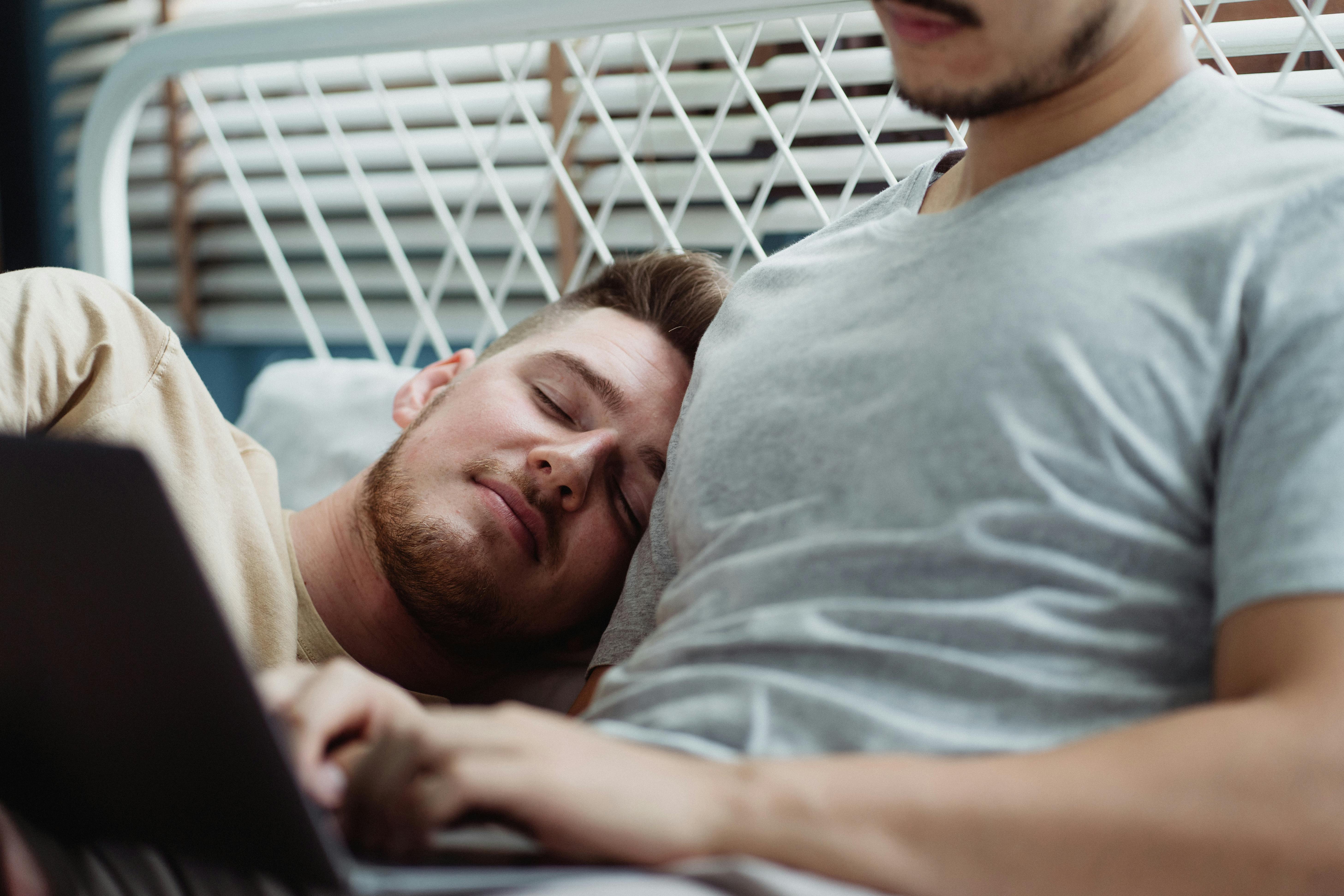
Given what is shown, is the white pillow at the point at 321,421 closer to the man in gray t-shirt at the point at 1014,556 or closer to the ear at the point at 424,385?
the ear at the point at 424,385

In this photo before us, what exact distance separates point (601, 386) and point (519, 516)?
16 centimetres

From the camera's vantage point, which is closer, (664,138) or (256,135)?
(664,138)

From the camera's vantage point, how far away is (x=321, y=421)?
153 centimetres

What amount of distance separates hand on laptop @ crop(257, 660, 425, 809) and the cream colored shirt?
0.45m

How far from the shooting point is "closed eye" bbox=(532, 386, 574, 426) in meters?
1.11

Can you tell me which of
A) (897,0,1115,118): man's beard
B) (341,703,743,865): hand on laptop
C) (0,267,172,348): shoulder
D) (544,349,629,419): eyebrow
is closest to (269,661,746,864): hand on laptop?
(341,703,743,865): hand on laptop

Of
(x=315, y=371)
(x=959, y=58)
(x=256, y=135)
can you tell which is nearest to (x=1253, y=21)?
(x=959, y=58)

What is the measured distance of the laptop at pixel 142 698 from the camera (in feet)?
1.56

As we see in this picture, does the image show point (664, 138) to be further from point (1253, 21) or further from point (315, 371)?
point (1253, 21)

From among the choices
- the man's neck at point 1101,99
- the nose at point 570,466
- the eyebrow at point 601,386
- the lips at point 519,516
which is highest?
the man's neck at point 1101,99

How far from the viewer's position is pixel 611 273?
134cm

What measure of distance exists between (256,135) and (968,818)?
2.81 meters

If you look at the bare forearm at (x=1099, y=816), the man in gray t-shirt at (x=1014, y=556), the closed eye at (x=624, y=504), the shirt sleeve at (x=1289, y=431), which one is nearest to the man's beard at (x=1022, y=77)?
the man in gray t-shirt at (x=1014, y=556)

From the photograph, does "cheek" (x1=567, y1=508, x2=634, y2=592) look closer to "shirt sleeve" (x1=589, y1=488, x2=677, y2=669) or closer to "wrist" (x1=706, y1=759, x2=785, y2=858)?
"shirt sleeve" (x1=589, y1=488, x2=677, y2=669)
